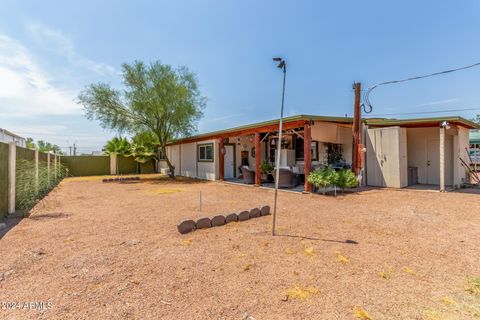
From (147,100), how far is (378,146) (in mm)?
12168

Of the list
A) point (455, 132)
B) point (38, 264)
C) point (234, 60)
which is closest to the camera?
point (38, 264)

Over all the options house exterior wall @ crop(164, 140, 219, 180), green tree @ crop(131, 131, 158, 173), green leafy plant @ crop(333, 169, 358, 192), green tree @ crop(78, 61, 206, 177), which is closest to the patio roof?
Answer: green leafy plant @ crop(333, 169, 358, 192)

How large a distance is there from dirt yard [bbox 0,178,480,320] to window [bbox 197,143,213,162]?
31.1 feet

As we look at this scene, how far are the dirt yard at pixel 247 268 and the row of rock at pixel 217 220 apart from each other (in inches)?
6.8

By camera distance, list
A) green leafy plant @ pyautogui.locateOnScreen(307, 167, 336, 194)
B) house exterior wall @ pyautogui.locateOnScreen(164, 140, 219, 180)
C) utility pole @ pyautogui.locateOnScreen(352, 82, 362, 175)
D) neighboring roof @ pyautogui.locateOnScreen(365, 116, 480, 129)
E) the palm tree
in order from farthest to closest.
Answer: the palm tree
house exterior wall @ pyautogui.locateOnScreen(164, 140, 219, 180)
utility pole @ pyautogui.locateOnScreen(352, 82, 362, 175)
neighboring roof @ pyautogui.locateOnScreen(365, 116, 480, 129)
green leafy plant @ pyautogui.locateOnScreen(307, 167, 336, 194)

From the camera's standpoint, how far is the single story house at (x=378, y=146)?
9.16 metres

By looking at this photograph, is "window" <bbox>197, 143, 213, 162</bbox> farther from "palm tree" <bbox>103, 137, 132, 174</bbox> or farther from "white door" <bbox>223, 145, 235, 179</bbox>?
"palm tree" <bbox>103, 137, 132, 174</bbox>

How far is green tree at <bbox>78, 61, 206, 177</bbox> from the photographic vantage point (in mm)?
14828

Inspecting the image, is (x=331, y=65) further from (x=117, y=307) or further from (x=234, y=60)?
(x=117, y=307)

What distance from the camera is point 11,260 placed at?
10.6ft

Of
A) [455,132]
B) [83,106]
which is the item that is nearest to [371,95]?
[455,132]

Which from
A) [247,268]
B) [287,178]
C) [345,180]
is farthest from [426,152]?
[247,268]

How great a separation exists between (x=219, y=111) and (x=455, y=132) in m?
14.4

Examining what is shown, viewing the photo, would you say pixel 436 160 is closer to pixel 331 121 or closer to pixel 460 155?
pixel 460 155
